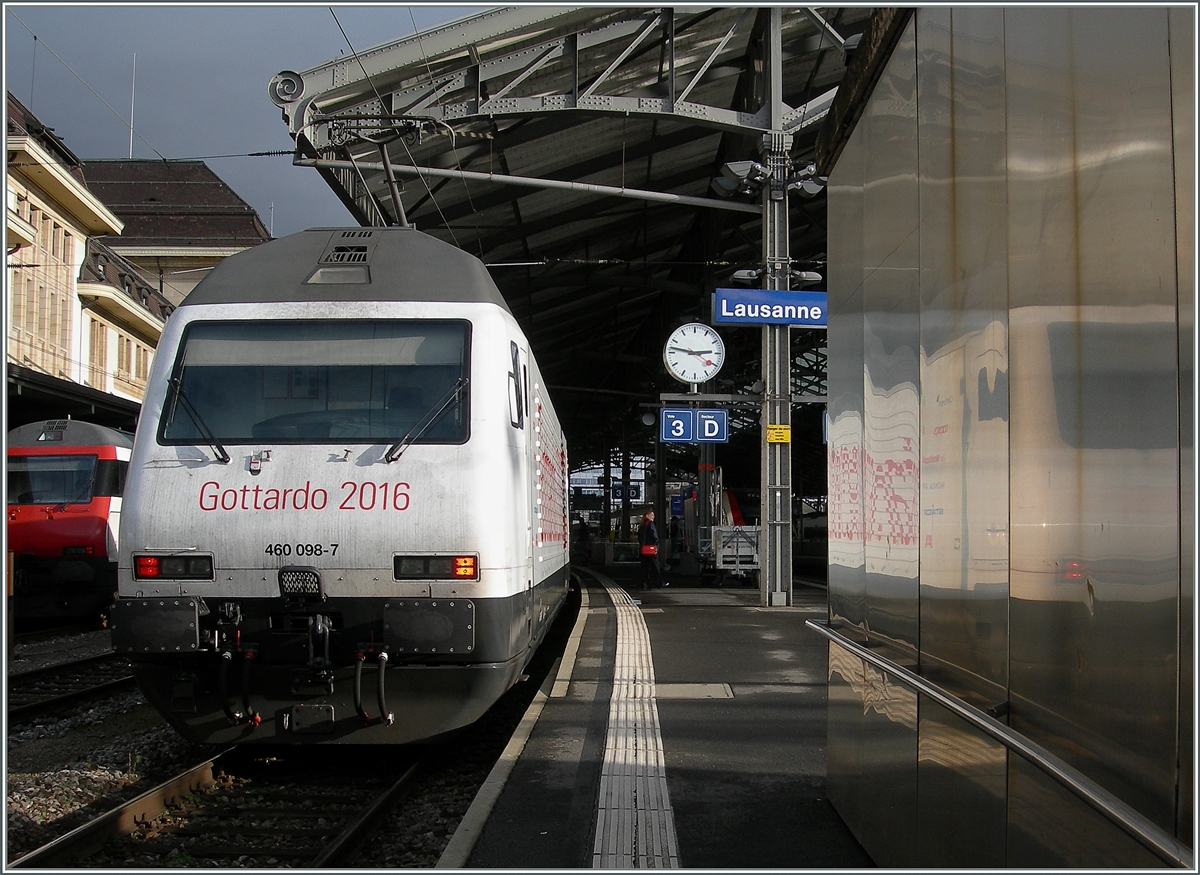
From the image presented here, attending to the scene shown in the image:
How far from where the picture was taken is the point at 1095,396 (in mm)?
2324

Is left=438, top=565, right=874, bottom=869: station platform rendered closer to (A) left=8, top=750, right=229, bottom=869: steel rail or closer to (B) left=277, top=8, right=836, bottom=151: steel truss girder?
(A) left=8, top=750, right=229, bottom=869: steel rail

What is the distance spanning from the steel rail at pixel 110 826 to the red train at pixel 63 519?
952 cm

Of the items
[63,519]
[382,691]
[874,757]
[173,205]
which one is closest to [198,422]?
[382,691]

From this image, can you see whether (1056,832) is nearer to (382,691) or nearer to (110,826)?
(382,691)

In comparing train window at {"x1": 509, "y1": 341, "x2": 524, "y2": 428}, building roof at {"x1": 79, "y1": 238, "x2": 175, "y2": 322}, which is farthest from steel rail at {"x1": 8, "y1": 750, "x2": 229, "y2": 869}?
building roof at {"x1": 79, "y1": 238, "x2": 175, "y2": 322}

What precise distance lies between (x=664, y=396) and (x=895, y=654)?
12660mm

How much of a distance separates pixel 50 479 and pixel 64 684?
5584mm

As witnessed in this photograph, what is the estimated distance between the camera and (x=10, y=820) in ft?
18.0

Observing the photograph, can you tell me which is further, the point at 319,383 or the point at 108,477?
the point at 108,477

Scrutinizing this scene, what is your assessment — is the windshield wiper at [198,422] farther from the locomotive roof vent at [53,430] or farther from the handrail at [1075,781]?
the locomotive roof vent at [53,430]

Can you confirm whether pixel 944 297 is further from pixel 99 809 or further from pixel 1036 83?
pixel 99 809

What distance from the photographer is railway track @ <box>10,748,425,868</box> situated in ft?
16.1

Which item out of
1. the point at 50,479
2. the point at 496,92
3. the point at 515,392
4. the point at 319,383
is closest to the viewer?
the point at 319,383

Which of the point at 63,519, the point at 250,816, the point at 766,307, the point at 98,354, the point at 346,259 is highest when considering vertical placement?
the point at 98,354
